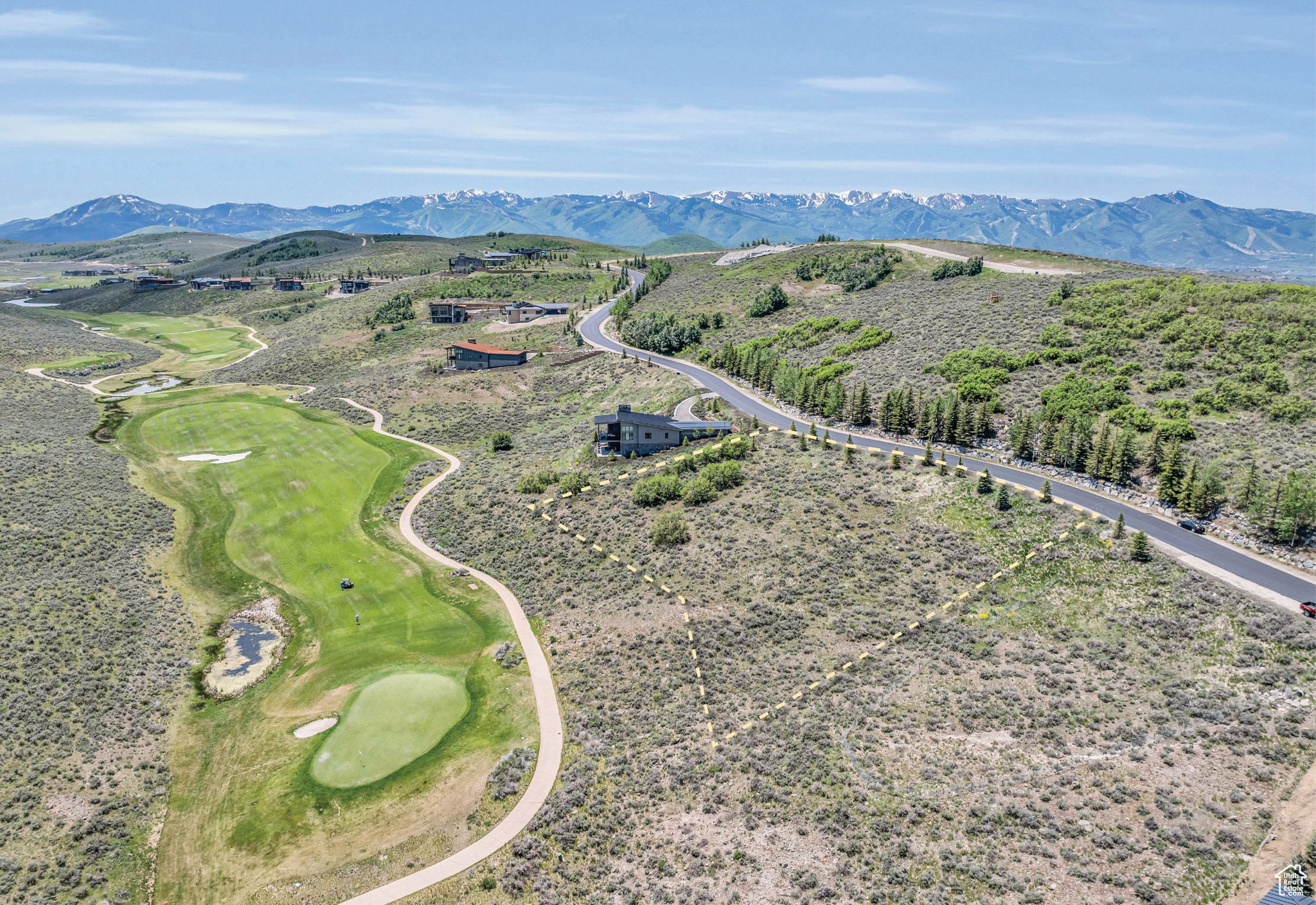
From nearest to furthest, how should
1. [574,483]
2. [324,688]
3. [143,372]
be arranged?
1. [324,688]
2. [574,483]
3. [143,372]

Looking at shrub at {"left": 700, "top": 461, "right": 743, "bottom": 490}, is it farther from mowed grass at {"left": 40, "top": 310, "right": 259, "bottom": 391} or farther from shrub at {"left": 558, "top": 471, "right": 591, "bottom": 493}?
mowed grass at {"left": 40, "top": 310, "right": 259, "bottom": 391}

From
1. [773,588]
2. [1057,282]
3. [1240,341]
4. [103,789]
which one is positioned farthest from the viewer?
[1057,282]

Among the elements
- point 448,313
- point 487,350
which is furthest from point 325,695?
point 448,313

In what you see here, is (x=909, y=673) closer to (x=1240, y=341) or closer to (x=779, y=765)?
(x=779, y=765)

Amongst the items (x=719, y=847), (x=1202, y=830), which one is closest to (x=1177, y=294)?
(x=1202, y=830)

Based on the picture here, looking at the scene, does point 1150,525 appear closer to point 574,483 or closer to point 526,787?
point 526,787
